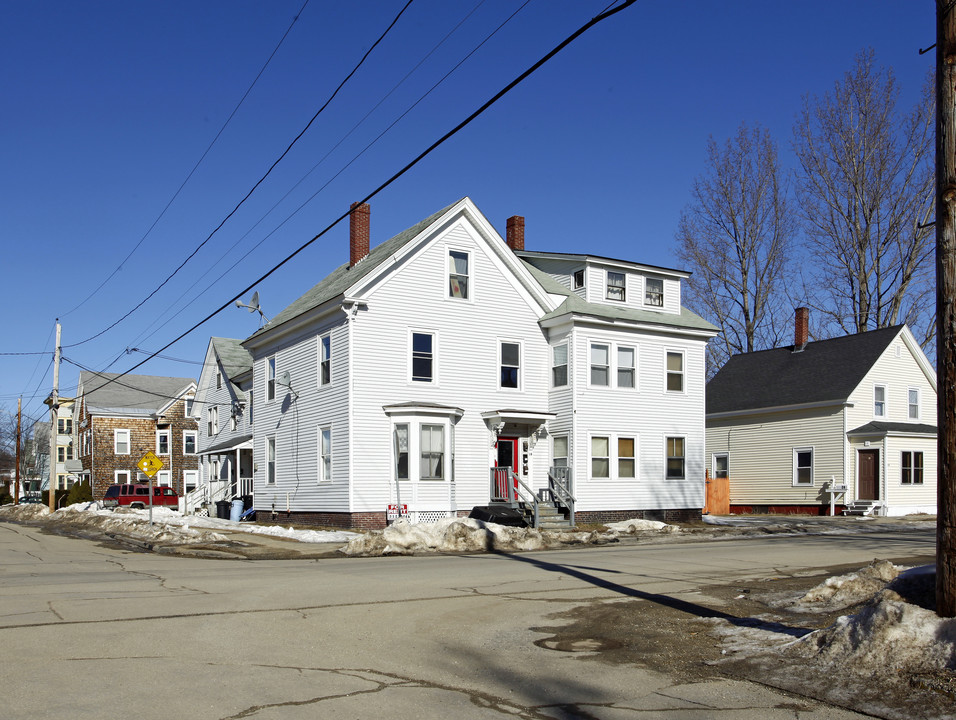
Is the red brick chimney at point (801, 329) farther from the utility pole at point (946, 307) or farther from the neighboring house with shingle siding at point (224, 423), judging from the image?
the utility pole at point (946, 307)

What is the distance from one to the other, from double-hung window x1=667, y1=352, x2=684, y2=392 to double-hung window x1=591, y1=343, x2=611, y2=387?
9.80 feet

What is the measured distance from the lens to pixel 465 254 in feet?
98.3

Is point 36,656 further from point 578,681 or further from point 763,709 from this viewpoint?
point 763,709

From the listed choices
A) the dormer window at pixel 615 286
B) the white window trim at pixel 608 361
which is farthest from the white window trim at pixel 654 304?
the white window trim at pixel 608 361

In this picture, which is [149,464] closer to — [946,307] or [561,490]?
[561,490]

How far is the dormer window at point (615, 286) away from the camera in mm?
33250

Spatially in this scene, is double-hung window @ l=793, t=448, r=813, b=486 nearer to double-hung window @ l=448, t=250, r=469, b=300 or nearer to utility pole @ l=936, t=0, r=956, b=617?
double-hung window @ l=448, t=250, r=469, b=300

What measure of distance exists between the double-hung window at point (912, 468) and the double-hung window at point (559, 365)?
676 inches

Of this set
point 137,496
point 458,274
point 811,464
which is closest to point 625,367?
point 458,274

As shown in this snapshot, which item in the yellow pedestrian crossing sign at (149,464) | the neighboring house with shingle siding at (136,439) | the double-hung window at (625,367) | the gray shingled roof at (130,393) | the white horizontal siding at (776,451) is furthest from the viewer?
the gray shingled roof at (130,393)

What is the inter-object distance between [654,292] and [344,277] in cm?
1205

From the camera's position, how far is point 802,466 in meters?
39.5

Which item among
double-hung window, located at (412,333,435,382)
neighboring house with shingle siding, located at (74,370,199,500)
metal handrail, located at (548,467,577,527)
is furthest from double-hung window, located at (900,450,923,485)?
neighboring house with shingle siding, located at (74,370,199,500)

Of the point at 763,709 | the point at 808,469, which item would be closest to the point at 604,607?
the point at 763,709
